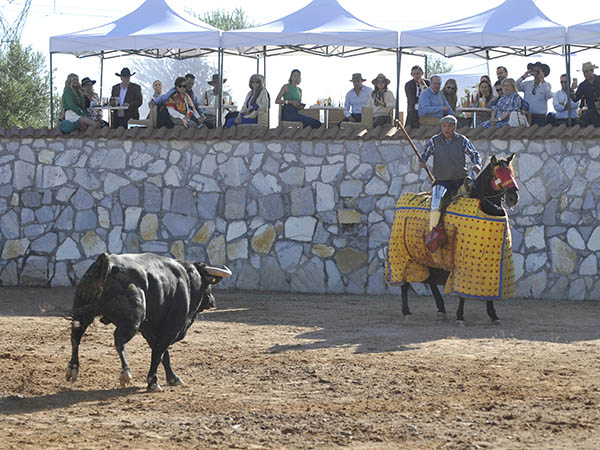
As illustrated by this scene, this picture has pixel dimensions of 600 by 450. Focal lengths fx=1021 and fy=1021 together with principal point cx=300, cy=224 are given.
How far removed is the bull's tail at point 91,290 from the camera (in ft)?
Answer: 24.2

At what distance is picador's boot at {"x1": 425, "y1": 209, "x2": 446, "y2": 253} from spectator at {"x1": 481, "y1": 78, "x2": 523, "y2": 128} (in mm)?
4204

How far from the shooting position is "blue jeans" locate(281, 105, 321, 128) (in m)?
16.6

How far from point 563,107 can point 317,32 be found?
4.22 meters

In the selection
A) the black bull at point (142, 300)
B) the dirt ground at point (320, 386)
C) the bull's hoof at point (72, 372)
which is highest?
the black bull at point (142, 300)

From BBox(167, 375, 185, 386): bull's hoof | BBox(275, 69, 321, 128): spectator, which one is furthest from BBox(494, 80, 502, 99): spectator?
BBox(167, 375, 185, 386): bull's hoof

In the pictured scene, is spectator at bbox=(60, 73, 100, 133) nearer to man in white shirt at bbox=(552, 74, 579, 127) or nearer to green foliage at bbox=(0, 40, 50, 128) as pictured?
man in white shirt at bbox=(552, 74, 579, 127)

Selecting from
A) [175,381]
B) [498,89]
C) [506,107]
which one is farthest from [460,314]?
[498,89]

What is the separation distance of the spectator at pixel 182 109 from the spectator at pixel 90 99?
129cm

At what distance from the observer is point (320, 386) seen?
27.0 ft

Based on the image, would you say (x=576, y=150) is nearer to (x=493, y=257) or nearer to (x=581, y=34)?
(x=581, y=34)

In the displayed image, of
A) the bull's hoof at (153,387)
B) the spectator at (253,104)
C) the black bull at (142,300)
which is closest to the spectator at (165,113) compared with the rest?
the spectator at (253,104)

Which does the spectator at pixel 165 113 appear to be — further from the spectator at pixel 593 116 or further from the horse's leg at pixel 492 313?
the horse's leg at pixel 492 313

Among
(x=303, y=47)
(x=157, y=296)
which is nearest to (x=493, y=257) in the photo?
(x=157, y=296)

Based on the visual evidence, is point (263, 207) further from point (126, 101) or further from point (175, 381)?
point (175, 381)
